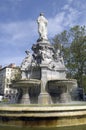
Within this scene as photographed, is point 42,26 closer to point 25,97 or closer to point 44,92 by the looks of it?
point 44,92

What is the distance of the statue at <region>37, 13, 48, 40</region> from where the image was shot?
62.3 feet

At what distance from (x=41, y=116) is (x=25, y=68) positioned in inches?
314

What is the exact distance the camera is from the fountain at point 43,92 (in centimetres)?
980

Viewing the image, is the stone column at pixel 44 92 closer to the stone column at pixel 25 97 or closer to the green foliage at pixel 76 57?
the stone column at pixel 25 97

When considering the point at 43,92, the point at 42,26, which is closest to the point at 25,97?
the point at 43,92

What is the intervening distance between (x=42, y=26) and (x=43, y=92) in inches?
234

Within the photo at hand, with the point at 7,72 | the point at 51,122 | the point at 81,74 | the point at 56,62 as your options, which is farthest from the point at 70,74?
the point at 7,72

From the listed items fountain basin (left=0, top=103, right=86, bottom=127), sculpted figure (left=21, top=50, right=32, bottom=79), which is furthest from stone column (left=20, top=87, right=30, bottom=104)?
fountain basin (left=0, top=103, right=86, bottom=127)

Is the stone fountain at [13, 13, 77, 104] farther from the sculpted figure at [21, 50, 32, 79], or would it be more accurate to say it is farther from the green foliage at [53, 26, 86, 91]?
the green foliage at [53, 26, 86, 91]

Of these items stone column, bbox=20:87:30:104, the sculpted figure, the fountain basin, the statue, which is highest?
the statue

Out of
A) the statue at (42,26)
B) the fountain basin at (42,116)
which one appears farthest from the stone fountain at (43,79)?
the fountain basin at (42,116)

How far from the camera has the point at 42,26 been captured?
1919 centimetres

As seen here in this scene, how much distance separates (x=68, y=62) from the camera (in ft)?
111

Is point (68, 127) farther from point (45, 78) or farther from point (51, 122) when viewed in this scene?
point (45, 78)
